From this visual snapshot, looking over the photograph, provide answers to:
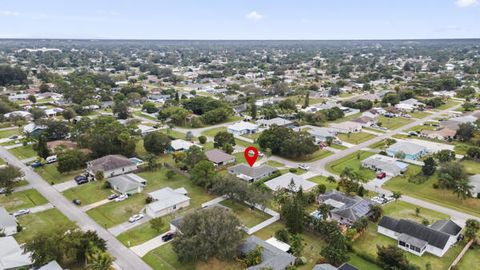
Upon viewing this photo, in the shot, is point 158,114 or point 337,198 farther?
point 158,114

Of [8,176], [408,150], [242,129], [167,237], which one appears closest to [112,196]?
[167,237]

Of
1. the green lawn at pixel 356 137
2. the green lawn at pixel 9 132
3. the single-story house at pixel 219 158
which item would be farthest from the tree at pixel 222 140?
the green lawn at pixel 9 132

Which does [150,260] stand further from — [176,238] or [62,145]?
[62,145]

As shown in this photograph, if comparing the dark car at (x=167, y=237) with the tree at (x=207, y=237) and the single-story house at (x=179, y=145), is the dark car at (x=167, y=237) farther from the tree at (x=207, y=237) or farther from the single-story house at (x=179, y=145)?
the single-story house at (x=179, y=145)

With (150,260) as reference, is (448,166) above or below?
above

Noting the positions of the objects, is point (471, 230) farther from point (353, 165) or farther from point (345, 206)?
point (353, 165)

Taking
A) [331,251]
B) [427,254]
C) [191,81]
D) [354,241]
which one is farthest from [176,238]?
[191,81]

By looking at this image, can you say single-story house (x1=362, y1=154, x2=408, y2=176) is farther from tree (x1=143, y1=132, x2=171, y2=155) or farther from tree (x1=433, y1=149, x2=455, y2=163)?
tree (x1=143, y1=132, x2=171, y2=155)
